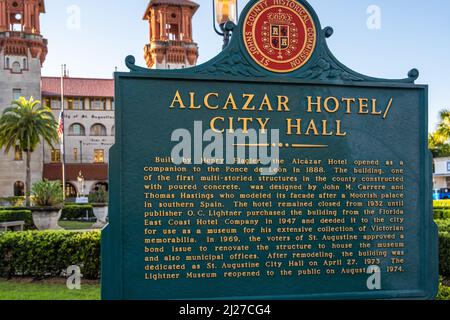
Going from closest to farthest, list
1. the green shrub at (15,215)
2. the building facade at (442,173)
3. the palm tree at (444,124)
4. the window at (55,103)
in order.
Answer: the green shrub at (15,215) < the palm tree at (444,124) < the building facade at (442,173) < the window at (55,103)

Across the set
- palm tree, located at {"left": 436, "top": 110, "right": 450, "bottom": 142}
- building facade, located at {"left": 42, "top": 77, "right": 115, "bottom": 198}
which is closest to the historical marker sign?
palm tree, located at {"left": 436, "top": 110, "right": 450, "bottom": 142}

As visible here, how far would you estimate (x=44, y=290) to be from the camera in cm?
914

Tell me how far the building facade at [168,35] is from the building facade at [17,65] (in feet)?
39.1

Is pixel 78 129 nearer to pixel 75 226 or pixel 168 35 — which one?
pixel 168 35

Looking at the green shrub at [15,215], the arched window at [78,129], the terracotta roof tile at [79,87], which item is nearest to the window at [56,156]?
the arched window at [78,129]

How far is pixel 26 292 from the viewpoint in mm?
8977

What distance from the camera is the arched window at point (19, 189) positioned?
49.1m

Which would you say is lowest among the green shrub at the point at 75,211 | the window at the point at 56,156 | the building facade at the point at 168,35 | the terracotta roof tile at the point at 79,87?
the green shrub at the point at 75,211

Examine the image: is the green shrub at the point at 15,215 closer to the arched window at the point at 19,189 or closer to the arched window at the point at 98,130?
the arched window at the point at 19,189

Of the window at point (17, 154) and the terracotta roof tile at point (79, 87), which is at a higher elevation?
the terracotta roof tile at point (79, 87)

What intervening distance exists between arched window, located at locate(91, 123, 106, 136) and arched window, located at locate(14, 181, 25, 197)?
10537mm
